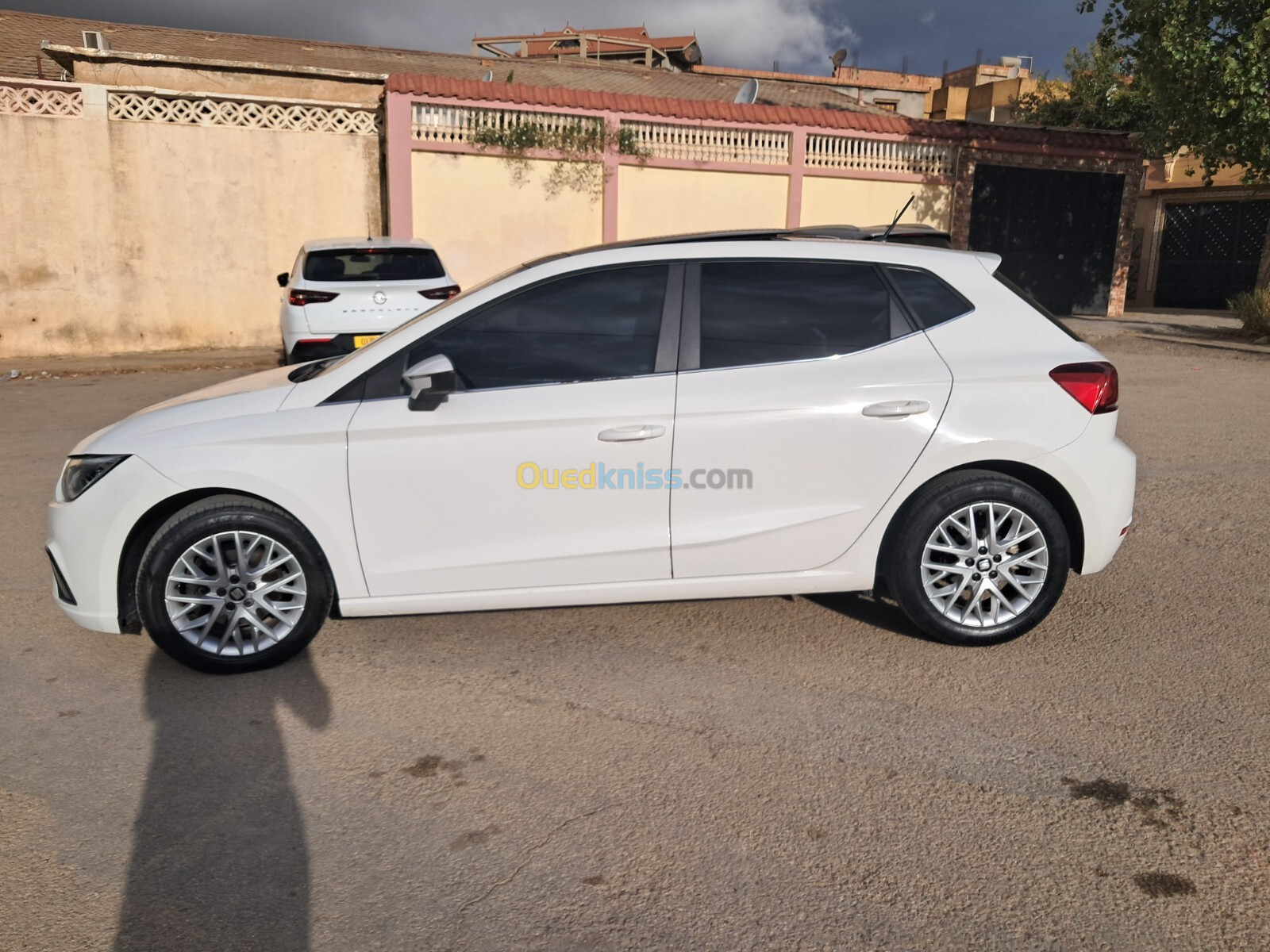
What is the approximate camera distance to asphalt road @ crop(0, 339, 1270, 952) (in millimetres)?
2633

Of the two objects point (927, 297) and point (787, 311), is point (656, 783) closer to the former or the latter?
point (787, 311)

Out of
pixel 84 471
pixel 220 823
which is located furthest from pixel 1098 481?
pixel 84 471

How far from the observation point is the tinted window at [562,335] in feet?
13.5

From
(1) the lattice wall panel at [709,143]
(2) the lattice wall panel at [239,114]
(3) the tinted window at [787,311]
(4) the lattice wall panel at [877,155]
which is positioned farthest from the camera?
(4) the lattice wall panel at [877,155]

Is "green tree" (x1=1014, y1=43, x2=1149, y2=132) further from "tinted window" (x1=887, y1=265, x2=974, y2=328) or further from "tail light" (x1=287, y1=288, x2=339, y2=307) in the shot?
"tinted window" (x1=887, y1=265, x2=974, y2=328)

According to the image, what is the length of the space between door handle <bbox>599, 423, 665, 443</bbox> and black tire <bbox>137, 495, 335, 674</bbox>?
1.24 m

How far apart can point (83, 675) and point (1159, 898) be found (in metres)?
3.81

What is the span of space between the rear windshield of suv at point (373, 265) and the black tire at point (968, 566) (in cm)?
677

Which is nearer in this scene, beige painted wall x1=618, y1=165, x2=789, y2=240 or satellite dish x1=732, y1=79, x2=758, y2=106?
beige painted wall x1=618, y1=165, x2=789, y2=240

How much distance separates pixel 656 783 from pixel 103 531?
2.36 meters

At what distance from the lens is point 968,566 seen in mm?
4254

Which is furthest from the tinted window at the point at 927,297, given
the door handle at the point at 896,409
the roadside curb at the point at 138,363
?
the roadside curb at the point at 138,363

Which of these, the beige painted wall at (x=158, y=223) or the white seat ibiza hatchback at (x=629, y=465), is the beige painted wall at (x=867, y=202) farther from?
the white seat ibiza hatchback at (x=629, y=465)

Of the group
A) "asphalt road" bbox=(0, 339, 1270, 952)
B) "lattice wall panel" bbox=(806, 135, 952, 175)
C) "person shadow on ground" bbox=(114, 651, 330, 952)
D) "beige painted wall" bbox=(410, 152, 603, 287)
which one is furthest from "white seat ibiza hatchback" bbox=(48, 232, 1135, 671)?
"lattice wall panel" bbox=(806, 135, 952, 175)
